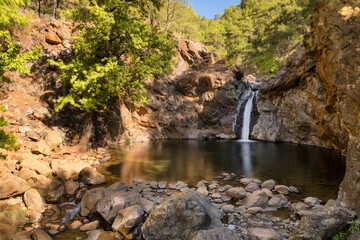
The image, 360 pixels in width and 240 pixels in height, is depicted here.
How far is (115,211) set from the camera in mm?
7102

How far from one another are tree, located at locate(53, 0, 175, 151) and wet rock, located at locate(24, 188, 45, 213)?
7.76 m

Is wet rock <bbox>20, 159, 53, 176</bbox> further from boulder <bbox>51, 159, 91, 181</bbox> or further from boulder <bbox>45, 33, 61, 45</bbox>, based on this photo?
boulder <bbox>45, 33, 61, 45</bbox>

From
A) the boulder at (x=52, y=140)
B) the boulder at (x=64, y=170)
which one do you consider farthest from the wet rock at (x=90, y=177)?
the boulder at (x=52, y=140)

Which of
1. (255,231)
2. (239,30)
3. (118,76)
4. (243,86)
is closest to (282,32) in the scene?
(243,86)

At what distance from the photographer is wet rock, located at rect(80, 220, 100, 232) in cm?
657

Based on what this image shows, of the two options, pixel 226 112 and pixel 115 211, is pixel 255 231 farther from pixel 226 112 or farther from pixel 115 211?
pixel 226 112

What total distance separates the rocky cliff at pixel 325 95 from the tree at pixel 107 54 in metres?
11.1

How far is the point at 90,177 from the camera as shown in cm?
1061

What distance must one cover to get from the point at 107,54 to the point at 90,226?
13057 mm

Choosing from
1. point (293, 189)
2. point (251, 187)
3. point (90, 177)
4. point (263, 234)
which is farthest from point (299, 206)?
point (90, 177)

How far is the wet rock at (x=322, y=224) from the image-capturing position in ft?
18.0

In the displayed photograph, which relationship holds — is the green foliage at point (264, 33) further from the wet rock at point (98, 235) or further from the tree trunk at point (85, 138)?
the wet rock at point (98, 235)

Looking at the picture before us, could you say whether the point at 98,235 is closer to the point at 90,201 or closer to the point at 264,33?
the point at 90,201

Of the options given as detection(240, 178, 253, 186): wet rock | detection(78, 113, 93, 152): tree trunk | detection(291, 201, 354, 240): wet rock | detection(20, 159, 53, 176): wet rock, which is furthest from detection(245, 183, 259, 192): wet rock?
detection(78, 113, 93, 152): tree trunk
